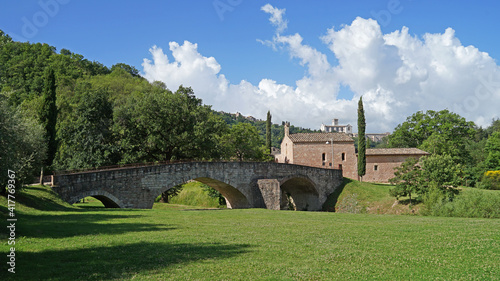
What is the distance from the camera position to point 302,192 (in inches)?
1966

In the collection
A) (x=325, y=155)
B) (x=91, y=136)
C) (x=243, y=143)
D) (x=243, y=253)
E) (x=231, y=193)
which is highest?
(x=243, y=143)

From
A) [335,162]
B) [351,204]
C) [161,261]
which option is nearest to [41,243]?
[161,261]

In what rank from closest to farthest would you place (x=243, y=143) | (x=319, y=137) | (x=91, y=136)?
(x=91, y=136) < (x=243, y=143) < (x=319, y=137)

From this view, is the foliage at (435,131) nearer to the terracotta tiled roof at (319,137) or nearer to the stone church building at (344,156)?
the stone church building at (344,156)

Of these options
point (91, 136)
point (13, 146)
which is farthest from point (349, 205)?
point (13, 146)

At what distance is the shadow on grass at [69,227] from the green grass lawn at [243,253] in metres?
0.03

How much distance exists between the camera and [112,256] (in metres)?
9.90

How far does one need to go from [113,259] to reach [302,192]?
1646 inches

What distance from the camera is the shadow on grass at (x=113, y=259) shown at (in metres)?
8.15

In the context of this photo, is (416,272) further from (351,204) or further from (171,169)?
(351,204)

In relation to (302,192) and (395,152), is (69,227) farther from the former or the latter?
(395,152)

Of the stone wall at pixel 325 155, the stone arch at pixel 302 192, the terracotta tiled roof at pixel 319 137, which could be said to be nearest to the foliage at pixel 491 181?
the stone wall at pixel 325 155

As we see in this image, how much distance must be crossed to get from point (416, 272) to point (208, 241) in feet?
21.1

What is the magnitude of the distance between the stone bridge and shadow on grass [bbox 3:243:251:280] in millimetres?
16891
